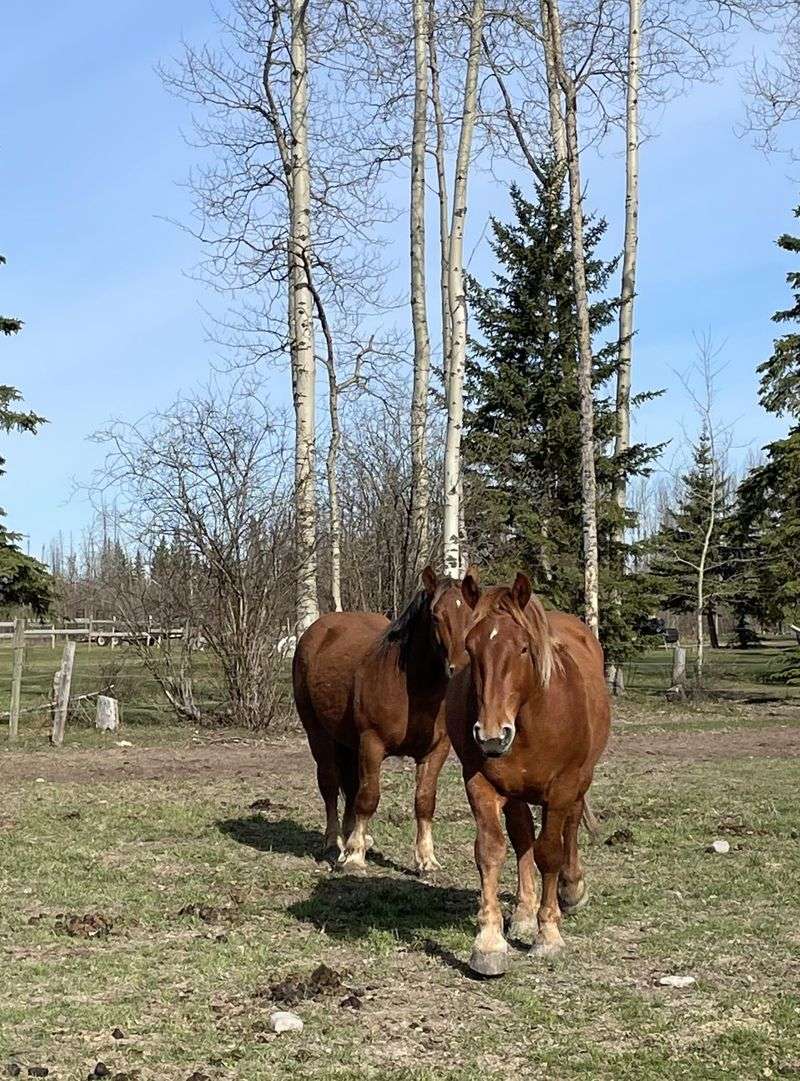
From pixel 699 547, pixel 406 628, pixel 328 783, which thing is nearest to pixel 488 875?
pixel 406 628

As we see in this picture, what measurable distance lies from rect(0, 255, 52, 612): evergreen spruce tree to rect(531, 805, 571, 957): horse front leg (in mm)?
15097

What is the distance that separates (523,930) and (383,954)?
0.76m

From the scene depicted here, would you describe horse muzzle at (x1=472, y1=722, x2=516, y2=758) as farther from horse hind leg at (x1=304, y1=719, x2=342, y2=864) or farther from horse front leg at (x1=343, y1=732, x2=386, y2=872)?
horse hind leg at (x1=304, y1=719, x2=342, y2=864)

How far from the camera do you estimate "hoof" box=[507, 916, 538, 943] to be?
21.1 ft

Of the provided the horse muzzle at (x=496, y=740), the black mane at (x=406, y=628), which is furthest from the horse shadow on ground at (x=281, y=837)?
the horse muzzle at (x=496, y=740)

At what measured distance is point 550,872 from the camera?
6.29 m

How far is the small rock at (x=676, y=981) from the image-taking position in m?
5.69

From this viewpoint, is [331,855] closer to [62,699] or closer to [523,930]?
[523,930]

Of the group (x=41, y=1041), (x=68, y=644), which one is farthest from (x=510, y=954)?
(x=68, y=644)

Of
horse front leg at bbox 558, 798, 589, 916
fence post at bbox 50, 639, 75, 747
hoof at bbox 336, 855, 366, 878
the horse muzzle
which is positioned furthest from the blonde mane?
fence post at bbox 50, 639, 75, 747

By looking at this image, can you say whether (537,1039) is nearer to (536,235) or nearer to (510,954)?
(510,954)

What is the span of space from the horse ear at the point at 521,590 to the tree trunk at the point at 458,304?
1107 centimetres

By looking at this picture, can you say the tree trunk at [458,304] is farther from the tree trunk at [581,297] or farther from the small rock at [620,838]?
the small rock at [620,838]

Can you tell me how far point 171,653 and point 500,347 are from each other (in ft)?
35.7
